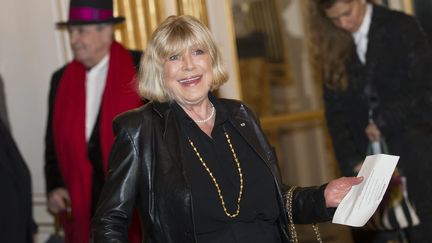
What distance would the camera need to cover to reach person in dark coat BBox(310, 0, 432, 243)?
4.59 meters

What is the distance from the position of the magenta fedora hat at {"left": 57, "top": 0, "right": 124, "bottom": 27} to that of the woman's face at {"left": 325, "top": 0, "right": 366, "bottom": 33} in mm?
1214

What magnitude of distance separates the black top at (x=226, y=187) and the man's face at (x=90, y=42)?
5.95 ft

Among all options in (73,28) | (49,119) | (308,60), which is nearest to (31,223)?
(49,119)

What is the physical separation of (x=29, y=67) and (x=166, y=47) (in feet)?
9.57

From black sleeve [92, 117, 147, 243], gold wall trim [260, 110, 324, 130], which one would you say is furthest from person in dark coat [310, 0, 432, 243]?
black sleeve [92, 117, 147, 243]

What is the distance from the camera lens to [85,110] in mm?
4605

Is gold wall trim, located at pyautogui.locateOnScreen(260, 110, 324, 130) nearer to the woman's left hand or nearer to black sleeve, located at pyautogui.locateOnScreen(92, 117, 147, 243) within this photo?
the woman's left hand

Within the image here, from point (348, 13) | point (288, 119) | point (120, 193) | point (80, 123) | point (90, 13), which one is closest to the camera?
point (120, 193)

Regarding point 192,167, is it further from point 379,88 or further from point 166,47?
point 379,88

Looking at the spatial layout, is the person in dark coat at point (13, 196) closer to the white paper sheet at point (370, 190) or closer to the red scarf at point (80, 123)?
the red scarf at point (80, 123)

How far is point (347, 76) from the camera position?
4879 millimetres

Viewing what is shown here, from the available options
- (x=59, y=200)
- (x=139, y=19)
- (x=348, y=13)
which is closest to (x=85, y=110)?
(x=59, y=200)

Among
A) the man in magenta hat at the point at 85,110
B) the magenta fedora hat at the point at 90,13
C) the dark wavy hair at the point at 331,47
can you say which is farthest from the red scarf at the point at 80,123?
the dark wavy hair at the point at 331,47

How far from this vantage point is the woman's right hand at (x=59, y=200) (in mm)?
4680
